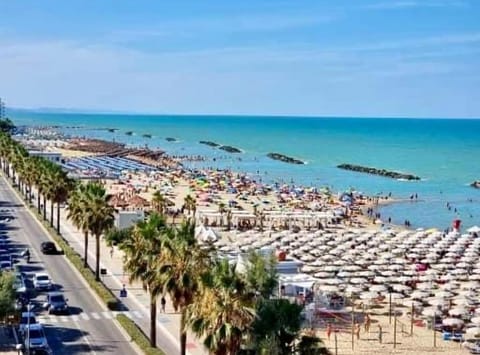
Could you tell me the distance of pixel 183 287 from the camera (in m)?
28.4

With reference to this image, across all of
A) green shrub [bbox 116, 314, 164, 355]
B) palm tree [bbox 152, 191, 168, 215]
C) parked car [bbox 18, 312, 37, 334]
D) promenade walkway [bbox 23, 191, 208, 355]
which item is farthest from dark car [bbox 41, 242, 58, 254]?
palm tree [bbox 152, 191, 168, 215]

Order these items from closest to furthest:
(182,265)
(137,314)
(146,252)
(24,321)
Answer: (182,265) → (146,252) → (24,321) → (137,314)

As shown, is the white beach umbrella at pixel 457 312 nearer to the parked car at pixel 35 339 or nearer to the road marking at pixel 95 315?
the road marking at pixel 95 315

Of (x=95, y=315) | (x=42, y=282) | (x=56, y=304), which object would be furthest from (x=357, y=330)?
(x=42, y=282)

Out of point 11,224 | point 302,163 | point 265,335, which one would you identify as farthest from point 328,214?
point 302,163

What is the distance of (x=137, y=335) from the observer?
3781 centimetres

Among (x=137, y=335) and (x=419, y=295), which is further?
(x=419, y=295)

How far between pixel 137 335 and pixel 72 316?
20.1ft

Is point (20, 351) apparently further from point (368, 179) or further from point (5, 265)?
point (368, 179)

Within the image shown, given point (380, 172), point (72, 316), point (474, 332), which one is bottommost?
point (380, 172)

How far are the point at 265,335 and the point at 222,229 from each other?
5756cm

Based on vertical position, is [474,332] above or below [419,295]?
below

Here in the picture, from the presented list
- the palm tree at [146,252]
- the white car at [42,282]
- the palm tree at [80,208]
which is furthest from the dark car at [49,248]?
the palm tree at [146,252]

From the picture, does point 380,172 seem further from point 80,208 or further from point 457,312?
point 80,208
